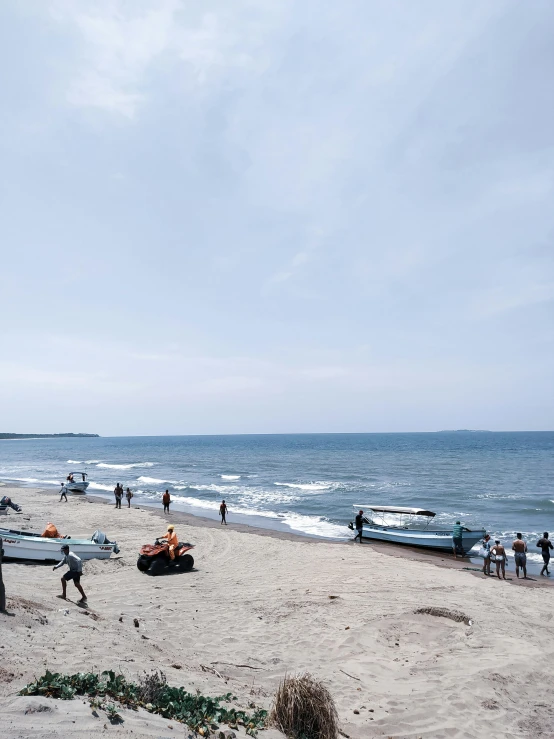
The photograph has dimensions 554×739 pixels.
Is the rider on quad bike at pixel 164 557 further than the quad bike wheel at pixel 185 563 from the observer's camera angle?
No

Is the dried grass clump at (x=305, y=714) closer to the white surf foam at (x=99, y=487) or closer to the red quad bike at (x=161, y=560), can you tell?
the red quad bike at (x=161, y=560)

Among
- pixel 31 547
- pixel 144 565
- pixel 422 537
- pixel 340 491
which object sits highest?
pixel 31 547

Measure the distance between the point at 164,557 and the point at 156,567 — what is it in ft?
1.24

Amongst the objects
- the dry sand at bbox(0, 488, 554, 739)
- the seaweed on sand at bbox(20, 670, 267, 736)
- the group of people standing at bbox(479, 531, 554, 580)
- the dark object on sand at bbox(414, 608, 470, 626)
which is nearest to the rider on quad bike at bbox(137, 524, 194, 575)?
the dry sand at bbox(0, 488, 554, 739)

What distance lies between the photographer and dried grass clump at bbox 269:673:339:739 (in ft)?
17.7

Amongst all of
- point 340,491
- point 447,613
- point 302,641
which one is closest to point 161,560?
point 302,641

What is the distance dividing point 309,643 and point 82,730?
230 inches

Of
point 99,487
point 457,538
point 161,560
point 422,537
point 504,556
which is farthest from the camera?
point 99,487

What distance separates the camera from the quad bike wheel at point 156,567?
1383 centimetres

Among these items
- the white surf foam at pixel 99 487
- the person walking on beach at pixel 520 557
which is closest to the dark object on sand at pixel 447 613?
the person walking on beach at pixel 520 557

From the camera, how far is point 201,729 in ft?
16.2

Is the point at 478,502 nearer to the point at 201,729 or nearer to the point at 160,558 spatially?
the point at 160,558

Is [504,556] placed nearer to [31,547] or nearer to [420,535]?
[420,535]

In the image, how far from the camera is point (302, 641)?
943 cm
